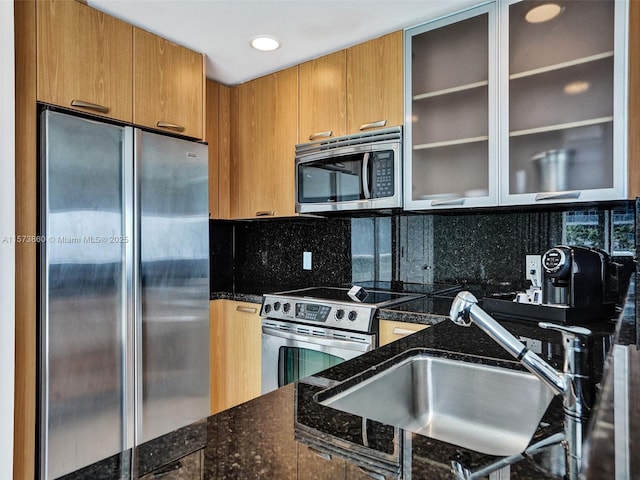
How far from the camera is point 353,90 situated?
245cm

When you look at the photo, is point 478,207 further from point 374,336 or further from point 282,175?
point 282,175

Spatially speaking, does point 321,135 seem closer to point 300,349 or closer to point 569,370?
point 300,349

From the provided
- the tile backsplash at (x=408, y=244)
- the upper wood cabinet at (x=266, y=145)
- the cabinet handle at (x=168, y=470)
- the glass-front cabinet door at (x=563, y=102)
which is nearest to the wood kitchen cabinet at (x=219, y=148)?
the upper wood cabinet at (x=266, y=145)

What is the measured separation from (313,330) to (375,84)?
1.40 metres

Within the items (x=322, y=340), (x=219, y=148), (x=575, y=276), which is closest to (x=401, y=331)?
(x=322, y=340)

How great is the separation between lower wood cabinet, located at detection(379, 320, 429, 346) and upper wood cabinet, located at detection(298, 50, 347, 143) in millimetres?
1162

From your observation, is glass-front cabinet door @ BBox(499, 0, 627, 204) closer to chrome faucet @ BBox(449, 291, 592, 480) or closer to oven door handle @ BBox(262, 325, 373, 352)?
oven door handle @ BBox(262, 325, 373, 352)

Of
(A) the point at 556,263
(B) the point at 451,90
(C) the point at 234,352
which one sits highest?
(B) the point at 451,90

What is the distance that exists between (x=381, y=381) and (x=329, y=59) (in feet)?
6.99

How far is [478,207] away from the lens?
6.73 feet

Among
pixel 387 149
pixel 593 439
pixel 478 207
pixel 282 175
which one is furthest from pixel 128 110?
pixel 593 439

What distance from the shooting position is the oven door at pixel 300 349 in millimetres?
2070

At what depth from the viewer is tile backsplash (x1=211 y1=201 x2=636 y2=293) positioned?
206 cm

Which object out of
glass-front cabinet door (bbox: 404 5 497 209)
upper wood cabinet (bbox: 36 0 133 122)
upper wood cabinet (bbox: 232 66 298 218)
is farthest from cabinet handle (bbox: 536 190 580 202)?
upper wood cabinet (bbox: 36 0 133 122)
